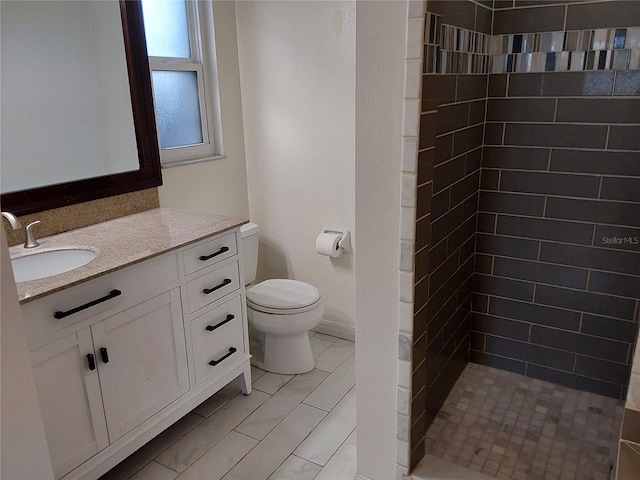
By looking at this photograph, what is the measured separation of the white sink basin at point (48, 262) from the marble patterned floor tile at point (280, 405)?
978 mm

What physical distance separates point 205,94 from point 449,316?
1.77 metres

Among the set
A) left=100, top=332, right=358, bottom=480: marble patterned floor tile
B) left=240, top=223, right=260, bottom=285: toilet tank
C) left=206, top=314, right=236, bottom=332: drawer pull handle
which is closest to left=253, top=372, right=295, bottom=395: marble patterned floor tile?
left=100, top=332, right=358, bottom=480: marble patterned floor tile

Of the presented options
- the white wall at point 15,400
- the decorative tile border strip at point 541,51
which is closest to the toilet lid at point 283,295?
the decorative tile border strip at point 541,51

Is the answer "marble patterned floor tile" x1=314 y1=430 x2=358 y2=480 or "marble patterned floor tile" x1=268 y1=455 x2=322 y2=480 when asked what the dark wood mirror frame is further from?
"marble patterned floor tile" x1=314 y1=430 x2=358 y2=480

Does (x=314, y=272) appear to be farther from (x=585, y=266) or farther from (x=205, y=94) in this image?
(x=585, y=266)

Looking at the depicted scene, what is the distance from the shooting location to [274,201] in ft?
10.0

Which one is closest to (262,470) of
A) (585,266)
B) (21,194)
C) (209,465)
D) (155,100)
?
(209,465)

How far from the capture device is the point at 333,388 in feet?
8.20

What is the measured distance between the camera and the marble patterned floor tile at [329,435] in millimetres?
2049

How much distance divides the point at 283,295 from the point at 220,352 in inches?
18.9

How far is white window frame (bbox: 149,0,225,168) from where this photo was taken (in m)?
2.64

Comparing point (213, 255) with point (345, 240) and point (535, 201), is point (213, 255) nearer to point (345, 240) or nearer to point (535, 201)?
point (345, 240)

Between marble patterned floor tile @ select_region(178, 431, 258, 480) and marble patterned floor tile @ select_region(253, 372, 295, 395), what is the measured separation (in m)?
0.35

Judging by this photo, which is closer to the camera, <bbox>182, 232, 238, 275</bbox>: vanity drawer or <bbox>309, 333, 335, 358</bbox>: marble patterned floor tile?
<bbox>182, 232, 238, 275</bbox>: vanity drawer
